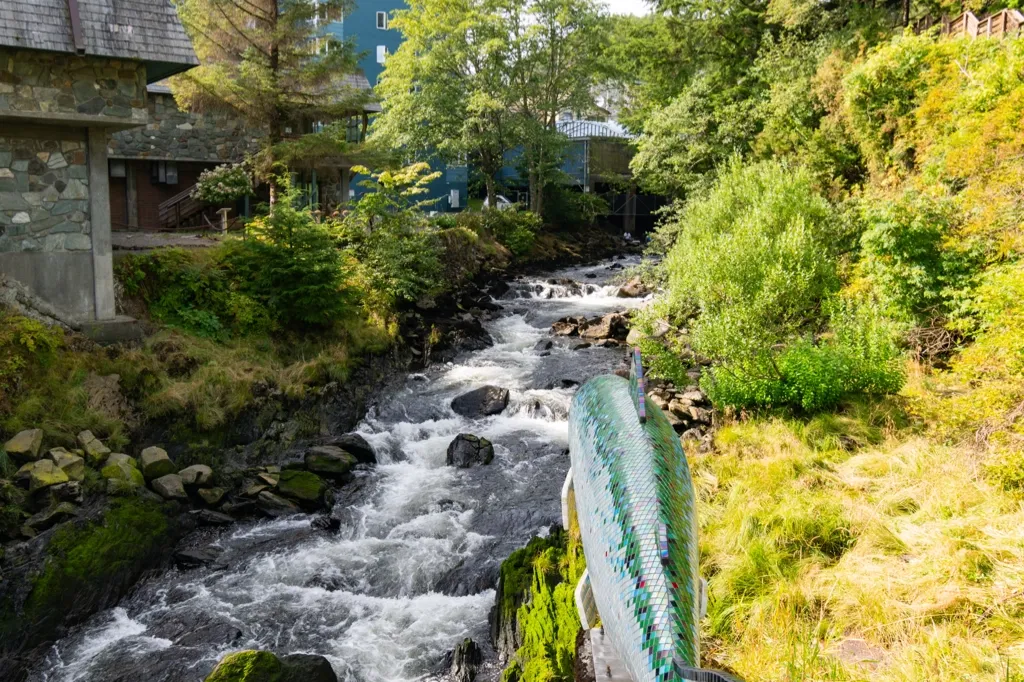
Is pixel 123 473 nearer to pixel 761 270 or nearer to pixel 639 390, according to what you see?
pixel 639 390

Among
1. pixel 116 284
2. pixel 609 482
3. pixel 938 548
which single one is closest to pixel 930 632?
pixel 938 548

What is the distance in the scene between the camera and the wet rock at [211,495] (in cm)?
1095

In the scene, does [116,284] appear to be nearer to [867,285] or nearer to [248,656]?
[248,656]

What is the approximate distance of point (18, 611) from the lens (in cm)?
823

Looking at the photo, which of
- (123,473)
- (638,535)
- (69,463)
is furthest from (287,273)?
(638,535)

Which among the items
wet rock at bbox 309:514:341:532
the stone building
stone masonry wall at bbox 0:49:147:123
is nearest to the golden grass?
wet rock at bbox 309:514:341:532

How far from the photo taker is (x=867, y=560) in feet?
22.5

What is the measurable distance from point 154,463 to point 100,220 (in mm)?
4690

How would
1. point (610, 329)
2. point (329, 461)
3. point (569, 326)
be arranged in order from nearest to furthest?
point (329, 461) → point (610, 329) → point (569, 326)

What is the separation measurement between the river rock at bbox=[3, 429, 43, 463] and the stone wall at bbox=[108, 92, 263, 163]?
16286mm

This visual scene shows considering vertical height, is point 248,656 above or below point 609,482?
below

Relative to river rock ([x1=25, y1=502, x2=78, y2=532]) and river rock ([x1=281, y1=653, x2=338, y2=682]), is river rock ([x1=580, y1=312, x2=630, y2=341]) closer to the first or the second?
river rock ([x1=25, y1=502, x2=78, y2=532])

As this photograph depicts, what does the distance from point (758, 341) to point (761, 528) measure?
4.34 metres

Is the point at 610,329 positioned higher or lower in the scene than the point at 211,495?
higher
